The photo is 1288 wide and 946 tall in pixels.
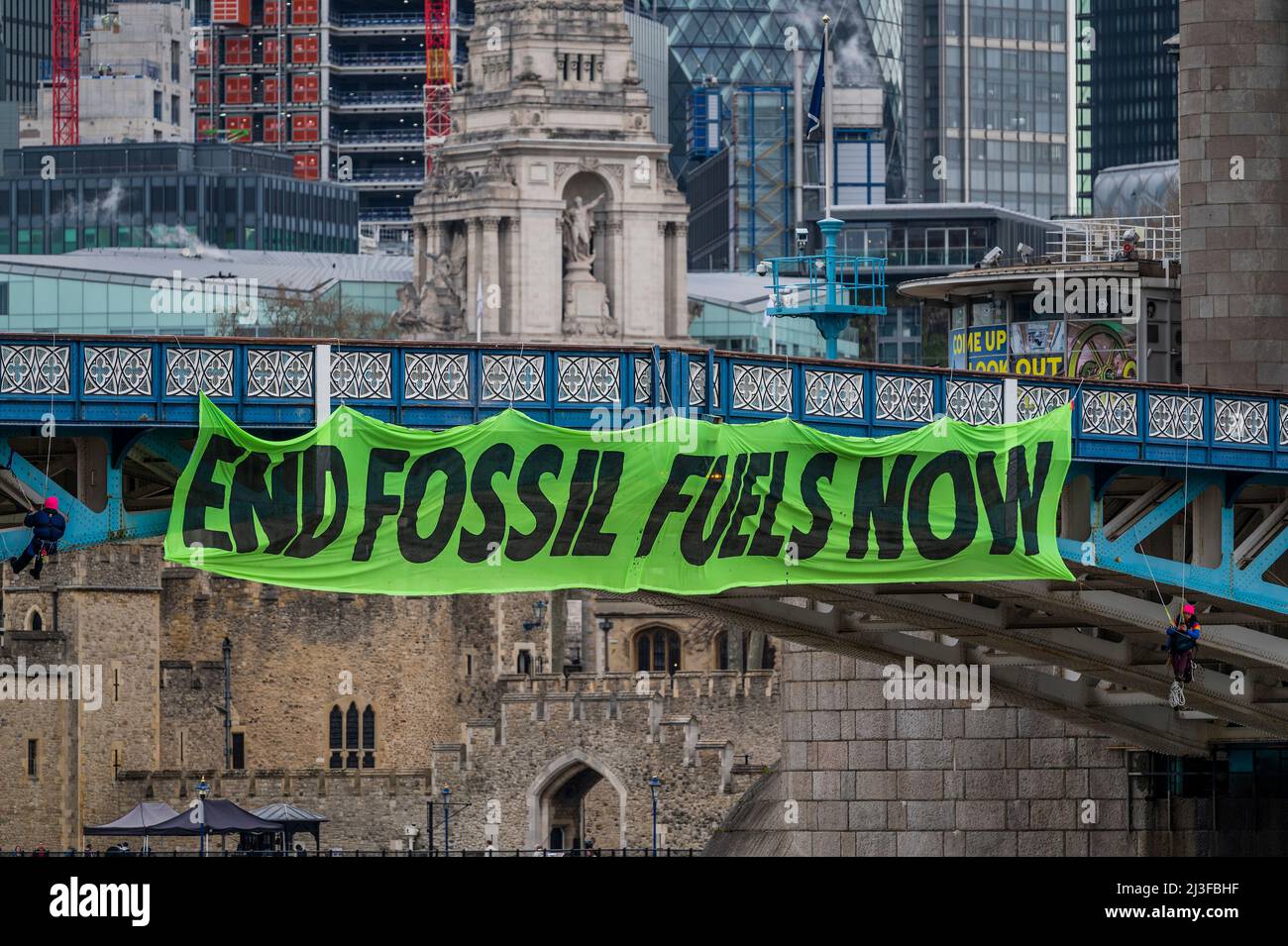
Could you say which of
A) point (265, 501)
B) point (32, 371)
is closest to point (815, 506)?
point (265, 501)

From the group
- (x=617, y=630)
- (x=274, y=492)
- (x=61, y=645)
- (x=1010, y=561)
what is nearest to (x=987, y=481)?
(x=1010, y=561)

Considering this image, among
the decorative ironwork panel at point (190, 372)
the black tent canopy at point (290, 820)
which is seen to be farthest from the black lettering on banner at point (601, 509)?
the black tent canopy at point (290, 820)

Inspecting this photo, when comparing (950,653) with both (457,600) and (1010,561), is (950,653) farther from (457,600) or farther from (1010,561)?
(457,600)

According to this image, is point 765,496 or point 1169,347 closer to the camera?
point 765,496

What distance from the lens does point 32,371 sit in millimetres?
65562

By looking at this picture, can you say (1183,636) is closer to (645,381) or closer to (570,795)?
(645,381)

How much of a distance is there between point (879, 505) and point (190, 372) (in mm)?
12166

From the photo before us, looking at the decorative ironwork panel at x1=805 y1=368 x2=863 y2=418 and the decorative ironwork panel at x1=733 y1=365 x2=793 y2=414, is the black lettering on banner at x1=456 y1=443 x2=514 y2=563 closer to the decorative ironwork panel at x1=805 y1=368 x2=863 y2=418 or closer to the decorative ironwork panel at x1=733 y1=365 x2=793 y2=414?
the decorative ironwork panel at x1=733 y1=365 x2=793 y2=414

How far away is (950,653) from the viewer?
3457 inches

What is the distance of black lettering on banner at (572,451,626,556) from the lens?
68.2 m

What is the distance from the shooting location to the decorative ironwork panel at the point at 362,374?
6712 centimetres

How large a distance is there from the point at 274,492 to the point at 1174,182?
126m

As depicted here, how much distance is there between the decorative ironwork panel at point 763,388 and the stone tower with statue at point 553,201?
335 ft
